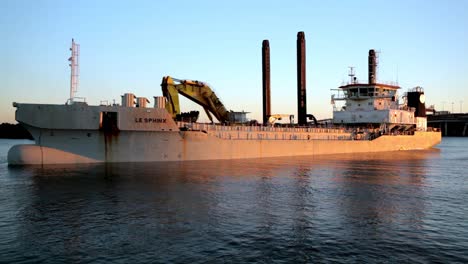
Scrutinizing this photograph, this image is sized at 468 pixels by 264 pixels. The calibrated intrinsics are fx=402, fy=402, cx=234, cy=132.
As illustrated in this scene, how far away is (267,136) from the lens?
38.9m

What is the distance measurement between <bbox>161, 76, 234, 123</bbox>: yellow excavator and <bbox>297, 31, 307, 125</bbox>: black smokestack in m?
16.2

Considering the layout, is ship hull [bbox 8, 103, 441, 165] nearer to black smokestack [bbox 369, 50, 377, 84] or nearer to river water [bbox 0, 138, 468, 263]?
river water [bbox 0, 138, 468, 263]

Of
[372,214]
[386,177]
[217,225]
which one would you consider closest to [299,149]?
[386,177]

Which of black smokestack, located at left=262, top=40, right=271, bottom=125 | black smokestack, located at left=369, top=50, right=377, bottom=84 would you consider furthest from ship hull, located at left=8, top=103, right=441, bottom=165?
black smokestack, located at left=369, top=50, right=377, bottom=84

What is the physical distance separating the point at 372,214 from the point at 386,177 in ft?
37.1

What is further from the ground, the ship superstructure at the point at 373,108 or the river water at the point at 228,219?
the ship superstructure at the point at 373,108

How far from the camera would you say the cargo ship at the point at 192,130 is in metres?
27.9

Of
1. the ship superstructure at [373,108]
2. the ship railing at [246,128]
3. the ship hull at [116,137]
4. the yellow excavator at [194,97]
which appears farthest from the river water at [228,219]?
the ship superstructure at [373,108]

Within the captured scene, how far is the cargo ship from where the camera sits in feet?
91.6

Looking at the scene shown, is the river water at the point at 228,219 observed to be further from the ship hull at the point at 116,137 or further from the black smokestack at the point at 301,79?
the black smokestack at the point at 301,79

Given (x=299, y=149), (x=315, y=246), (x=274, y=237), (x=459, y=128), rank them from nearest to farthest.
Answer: (x=315, y=246) < (x=274, y=237) < (x=299, y=149) < (x=459, y=128)

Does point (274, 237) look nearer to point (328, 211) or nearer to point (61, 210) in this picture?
point (328, 211)

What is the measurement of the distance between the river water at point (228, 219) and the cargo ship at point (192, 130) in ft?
15.9

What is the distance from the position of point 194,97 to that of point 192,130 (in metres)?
5.89
